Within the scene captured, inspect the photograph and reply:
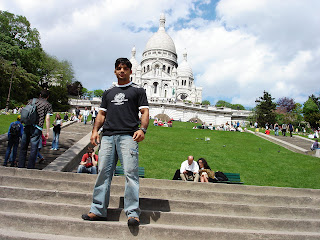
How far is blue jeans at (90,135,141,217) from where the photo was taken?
304cm

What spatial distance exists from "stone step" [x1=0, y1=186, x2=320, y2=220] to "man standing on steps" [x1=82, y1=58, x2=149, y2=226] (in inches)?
23.9

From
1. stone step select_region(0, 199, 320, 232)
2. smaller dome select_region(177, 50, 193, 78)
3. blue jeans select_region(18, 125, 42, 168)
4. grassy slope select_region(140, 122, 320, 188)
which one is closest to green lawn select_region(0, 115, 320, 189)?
grassy slope select_region(140, 122, 320, 188)

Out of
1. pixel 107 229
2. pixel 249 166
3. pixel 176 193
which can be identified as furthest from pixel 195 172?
pixel 249 166

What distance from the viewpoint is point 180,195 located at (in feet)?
13.6

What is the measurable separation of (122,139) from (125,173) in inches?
17.2

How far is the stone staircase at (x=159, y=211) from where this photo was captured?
3.00 m

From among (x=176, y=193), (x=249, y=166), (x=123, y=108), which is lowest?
(x=249, y=166)

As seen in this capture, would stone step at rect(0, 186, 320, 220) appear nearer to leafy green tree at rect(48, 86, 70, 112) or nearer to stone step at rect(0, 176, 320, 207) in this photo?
stone step at rect(0, 176, 320, 207)

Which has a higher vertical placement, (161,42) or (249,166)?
(161,42)

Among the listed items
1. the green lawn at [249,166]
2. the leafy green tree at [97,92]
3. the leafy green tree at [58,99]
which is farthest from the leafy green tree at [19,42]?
the leafy green tree at [97,92]

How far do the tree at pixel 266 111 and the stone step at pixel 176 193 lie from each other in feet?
114

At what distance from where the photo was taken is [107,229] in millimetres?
2979

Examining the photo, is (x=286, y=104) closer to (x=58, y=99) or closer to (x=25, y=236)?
(x=58, y=99)

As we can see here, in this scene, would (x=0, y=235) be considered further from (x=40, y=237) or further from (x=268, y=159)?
(x=268, y=159)
